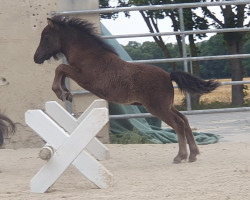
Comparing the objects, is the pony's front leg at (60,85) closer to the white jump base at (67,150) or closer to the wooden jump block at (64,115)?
the wooden jump block at (64,115)

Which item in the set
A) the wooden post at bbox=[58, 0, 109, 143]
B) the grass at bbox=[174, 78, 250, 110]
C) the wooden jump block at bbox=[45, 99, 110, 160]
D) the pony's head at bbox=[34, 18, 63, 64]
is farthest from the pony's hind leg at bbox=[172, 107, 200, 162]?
the grass at bbox=[174, 78, 250, 110]

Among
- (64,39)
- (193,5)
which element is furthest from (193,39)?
(64,39)

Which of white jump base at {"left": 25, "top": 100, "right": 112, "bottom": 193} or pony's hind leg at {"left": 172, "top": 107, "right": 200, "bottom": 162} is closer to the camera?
white jump base at {"left": 25, "top": 100, "right": 112, "bottom": 193}

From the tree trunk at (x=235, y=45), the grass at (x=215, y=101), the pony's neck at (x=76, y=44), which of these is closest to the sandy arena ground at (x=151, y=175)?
the pony's neck at (x=76, y=44)

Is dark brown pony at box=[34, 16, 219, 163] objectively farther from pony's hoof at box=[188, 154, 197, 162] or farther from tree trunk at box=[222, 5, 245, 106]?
tree trunk at box=[222, 5, 245, 106]

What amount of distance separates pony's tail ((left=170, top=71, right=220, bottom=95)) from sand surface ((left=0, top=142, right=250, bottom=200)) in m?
0.76

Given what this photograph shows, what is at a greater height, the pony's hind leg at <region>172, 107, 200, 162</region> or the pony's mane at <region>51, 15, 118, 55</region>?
the pony's mane at <region>51, 15, 118, 55</region>

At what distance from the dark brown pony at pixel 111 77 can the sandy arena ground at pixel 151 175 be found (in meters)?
0.47

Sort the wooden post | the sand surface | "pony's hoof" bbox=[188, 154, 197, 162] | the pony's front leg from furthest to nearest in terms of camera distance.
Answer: the wooden post → "pony's hoof" bbox=[188, 154, 197, 162] → the pony's front leg → the sand surface

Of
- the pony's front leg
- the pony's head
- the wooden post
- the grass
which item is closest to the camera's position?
the pony's front leg

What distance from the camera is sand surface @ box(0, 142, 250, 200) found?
4.34 m

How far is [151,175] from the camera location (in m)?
5.30

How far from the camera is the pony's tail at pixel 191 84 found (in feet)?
20.2

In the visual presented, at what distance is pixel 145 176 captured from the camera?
17.2 ft
